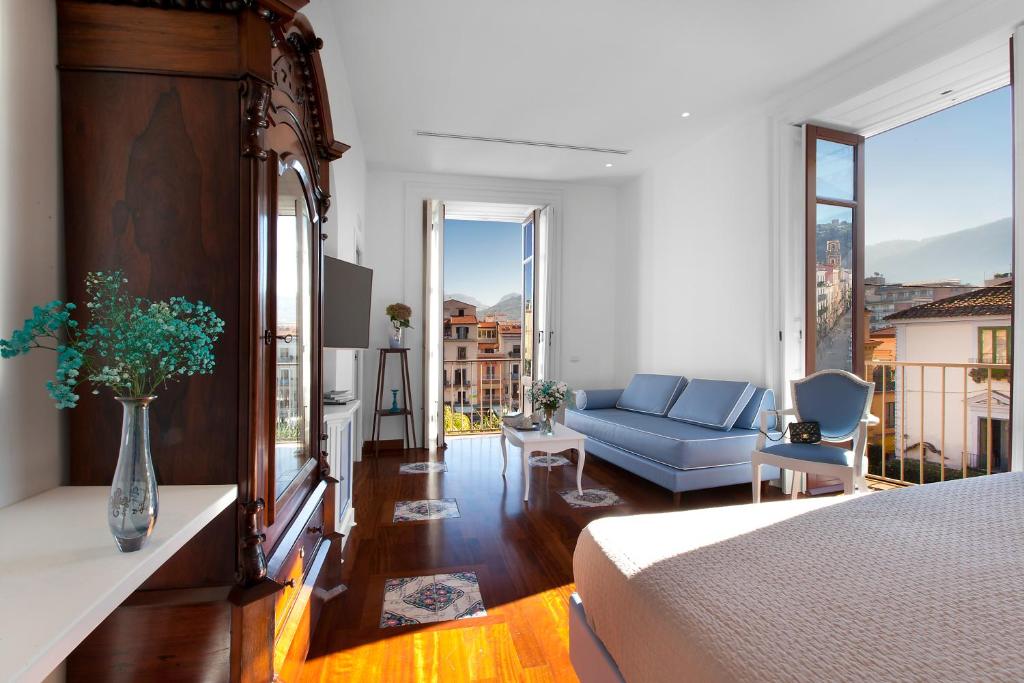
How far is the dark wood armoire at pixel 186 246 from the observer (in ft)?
3.42

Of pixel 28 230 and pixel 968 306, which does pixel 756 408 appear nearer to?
pixel 968 306

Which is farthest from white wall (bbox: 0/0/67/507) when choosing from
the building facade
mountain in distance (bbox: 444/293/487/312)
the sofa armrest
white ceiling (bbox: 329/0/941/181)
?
mountain in distance (bbox: 444/293/487/312)

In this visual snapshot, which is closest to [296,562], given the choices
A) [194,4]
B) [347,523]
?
[194,4]

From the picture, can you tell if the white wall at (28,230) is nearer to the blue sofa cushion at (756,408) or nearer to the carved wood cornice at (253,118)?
→ the carved wood cornice at (253,118)

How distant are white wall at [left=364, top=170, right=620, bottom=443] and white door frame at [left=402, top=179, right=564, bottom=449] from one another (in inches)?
0.4

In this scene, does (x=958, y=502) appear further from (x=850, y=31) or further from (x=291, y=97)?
(x=850, y=31)

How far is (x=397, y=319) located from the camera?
510 cm

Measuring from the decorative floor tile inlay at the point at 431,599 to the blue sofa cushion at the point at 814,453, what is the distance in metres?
2.15

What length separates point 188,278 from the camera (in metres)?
1.07

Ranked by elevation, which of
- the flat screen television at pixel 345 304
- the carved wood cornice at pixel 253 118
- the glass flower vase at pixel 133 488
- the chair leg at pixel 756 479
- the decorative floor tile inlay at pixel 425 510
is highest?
the carved wood cornice at pixel 253 118

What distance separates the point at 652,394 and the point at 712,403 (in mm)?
864

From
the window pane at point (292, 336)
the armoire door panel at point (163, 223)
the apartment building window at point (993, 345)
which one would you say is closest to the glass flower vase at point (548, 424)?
the window pane at point (292, 336)

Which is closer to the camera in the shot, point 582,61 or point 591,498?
point 582,61

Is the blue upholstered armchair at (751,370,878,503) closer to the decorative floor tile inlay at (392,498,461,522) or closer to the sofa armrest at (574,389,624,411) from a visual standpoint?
the sofa armrest at (574,389,624,411)
